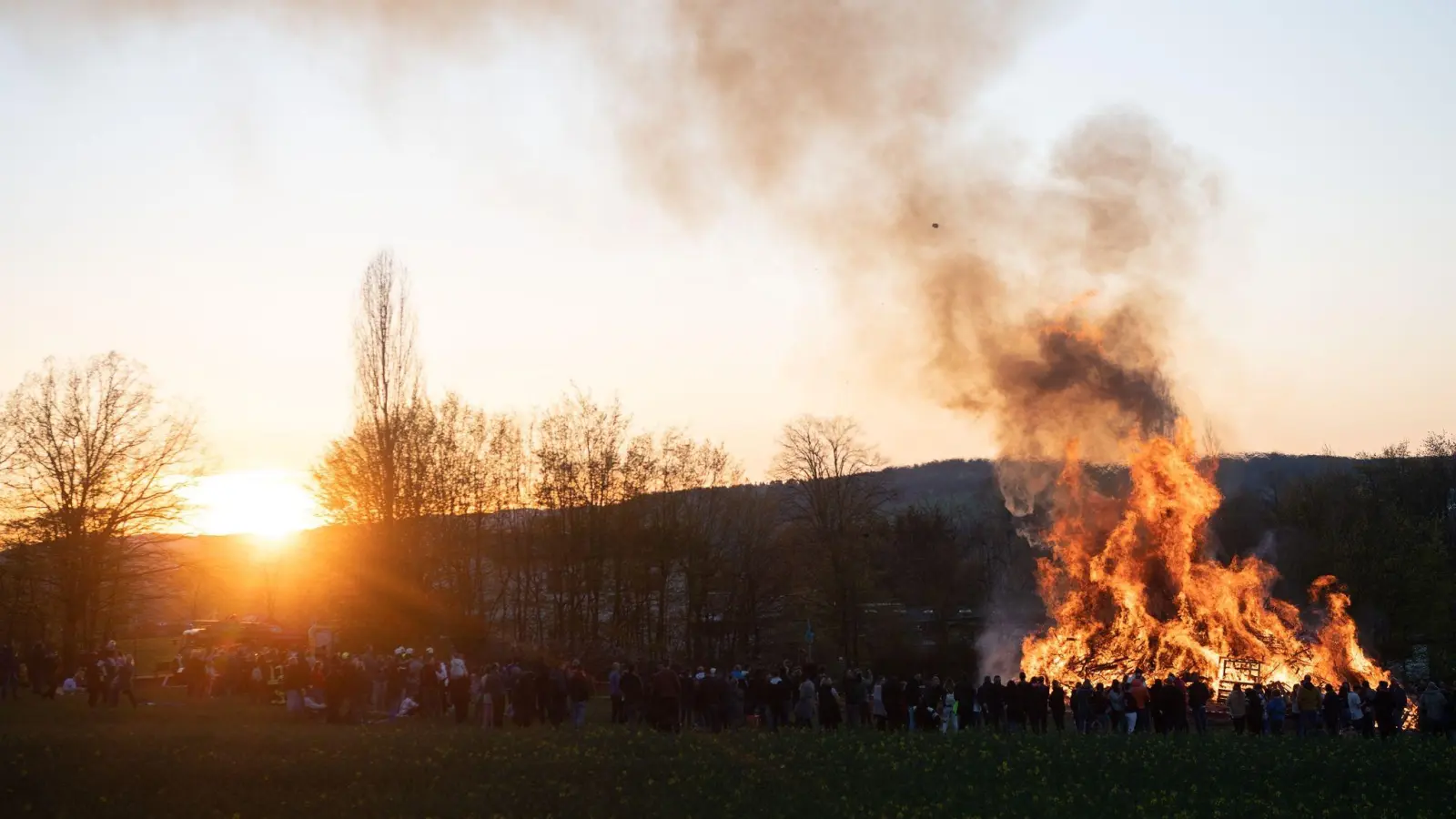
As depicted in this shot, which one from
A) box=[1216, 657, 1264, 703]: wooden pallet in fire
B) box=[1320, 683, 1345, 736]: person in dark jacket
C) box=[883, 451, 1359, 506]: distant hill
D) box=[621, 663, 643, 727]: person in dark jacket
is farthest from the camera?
box=[883, 451, 1359, 506]: distant hill

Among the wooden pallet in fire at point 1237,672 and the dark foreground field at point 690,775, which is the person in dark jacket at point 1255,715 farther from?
the wooden pallet in fire at point 1237,672

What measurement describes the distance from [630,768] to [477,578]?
44.0 metres

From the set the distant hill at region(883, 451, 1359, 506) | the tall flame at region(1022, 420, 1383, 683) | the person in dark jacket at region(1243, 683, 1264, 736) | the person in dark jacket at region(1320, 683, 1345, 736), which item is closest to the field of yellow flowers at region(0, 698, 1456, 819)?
the person in dark jacket at region(1320, 683, 1345, 736)

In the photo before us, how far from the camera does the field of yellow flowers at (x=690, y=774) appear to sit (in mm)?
19562

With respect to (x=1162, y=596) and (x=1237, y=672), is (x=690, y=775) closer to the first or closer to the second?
(x=1237, y=672)

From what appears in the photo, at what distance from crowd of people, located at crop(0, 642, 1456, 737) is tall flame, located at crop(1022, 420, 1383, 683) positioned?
6.64m

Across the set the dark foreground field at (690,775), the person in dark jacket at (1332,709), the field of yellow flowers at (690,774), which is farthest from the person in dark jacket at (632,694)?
the person in dark jacket at (1332,709)

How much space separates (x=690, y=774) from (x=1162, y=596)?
25752 millimetres

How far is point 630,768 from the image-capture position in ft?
72.4

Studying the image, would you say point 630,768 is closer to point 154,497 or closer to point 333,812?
point 333,812

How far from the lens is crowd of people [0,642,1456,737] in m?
29.0

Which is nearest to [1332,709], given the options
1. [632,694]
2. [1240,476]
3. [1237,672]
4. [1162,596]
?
[1237,672]

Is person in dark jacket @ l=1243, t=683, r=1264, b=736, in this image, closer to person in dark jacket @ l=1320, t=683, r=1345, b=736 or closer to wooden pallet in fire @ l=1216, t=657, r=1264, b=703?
person in dark jacket @ l=1320, t=683, r=1345, b=736

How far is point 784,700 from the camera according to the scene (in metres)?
29.1
